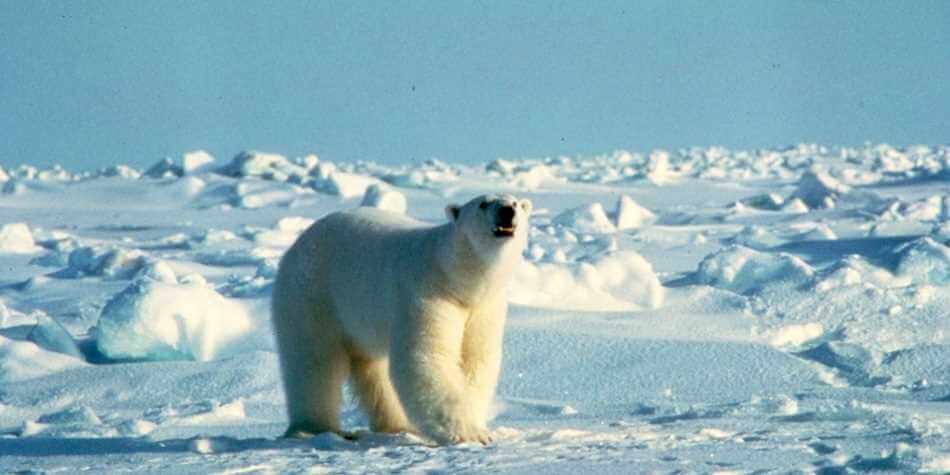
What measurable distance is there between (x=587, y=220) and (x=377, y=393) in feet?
33.1

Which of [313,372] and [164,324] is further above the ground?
[313,372]

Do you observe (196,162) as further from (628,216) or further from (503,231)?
(503,231)

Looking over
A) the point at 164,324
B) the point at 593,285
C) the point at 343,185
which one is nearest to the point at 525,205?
the point at 164,324

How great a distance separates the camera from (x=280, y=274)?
4223 millimetres

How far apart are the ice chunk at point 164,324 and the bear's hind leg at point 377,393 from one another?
206 cm

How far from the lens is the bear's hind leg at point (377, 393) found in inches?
164

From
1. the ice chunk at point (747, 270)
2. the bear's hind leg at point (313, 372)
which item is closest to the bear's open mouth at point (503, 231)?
the bear's hind leg at point (313, 372)

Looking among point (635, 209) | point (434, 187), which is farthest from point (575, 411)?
point (434, 187)

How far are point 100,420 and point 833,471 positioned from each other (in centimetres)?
282

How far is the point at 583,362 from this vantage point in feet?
18.2

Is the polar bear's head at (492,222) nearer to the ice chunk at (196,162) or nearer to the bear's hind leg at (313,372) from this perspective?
the bear's hind leg at (313,372)

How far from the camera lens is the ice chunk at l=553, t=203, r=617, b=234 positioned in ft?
45.5

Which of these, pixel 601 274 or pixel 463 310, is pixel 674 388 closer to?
pixel 463 310

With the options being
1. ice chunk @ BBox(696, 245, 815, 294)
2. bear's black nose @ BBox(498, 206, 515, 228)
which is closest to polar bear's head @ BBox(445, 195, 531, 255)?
bear's black nose @ BBox(498, 206, 515, 228)
